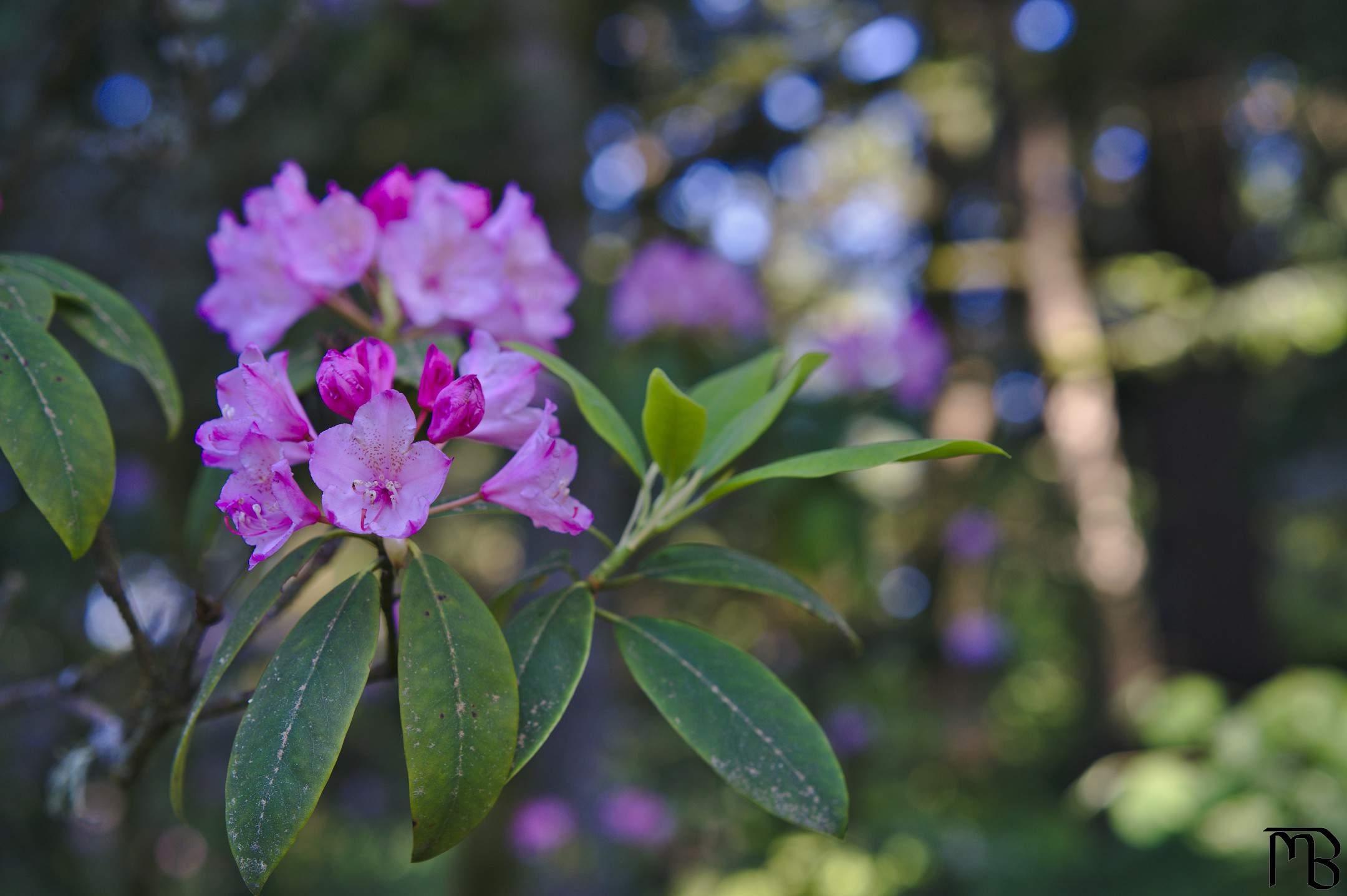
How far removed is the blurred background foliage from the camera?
82.8 inches

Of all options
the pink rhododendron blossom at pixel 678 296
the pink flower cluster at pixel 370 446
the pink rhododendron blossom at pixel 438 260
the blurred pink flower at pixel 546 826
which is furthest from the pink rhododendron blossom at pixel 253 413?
the blurred pink flower at pixel 546 826

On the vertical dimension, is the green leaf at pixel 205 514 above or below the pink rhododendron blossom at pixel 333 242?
below

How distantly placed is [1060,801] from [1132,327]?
243cm

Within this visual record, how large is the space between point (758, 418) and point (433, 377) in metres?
0.24

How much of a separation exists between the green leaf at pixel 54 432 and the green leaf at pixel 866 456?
1.41 ft

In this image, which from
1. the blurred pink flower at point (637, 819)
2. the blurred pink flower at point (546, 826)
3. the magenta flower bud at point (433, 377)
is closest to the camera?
the magenta flower bud at point (433, 377)

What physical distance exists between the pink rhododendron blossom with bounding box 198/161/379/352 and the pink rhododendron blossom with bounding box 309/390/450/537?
0.31 metres

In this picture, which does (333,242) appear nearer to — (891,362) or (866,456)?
(866,456)

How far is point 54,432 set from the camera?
595 mm

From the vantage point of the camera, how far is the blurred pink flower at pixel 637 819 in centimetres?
286

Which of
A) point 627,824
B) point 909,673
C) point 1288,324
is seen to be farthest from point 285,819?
point 909,673

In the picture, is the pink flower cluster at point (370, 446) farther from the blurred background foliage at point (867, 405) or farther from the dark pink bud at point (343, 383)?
the blurred background foliage at point (867, 405)

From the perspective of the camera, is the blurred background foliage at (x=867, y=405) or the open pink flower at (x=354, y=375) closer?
the open pink flower at (x=354, y=375)

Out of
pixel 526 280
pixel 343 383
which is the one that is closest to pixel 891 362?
pixel 526 280
